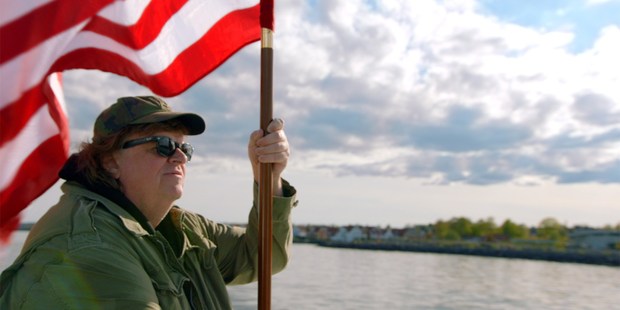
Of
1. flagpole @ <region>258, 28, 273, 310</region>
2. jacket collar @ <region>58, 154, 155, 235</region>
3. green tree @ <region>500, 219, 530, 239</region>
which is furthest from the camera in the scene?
green tree @ <region>500, 219, 530, 239</region>

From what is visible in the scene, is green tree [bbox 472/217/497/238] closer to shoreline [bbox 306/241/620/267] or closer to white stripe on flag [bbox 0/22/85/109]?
shoreline [bbox 306/241/620/267]

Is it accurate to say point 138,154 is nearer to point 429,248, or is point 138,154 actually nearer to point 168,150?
point 168,150

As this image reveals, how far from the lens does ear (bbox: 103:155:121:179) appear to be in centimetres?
205

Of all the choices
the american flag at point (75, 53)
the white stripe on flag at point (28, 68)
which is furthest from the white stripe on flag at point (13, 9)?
the white stripe on flag at point (28, 68)

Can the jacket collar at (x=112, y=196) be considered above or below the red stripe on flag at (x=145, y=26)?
below

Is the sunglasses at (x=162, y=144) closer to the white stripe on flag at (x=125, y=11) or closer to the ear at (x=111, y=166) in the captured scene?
the ear at (x=111, y=166)

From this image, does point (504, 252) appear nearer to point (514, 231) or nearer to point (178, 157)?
point (514, 231)

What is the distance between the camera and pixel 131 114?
2.03 meters

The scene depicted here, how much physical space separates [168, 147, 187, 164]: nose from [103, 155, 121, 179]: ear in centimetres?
17

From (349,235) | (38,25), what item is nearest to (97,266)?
(38,25)

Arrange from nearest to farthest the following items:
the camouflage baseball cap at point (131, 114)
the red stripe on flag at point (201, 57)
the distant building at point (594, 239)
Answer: the camouflage baseball cap at point (131, 114) → the red stripe on flag at point (201, 57) → the distant building at point (594, 239)

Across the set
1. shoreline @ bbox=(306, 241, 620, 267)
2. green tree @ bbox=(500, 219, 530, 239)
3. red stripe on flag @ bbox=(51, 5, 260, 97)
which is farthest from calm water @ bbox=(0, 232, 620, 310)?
green tree @ bbox=(500, 219, 530, 239)

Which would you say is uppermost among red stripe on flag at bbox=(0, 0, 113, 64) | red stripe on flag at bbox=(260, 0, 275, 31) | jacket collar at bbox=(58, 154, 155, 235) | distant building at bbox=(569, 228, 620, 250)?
distant building at bbox=(569, 228, 620, 250)

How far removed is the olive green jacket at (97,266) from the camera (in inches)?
64.7
